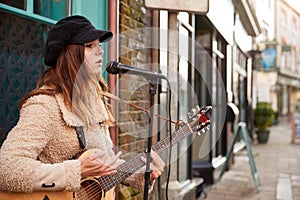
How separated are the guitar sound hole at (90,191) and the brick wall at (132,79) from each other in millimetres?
1190

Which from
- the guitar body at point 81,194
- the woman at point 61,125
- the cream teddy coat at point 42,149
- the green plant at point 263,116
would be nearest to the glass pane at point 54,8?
the woman at point 61,125

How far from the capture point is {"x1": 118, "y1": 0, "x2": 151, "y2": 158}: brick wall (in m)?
2.84

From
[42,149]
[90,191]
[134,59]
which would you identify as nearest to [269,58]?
[134,59]

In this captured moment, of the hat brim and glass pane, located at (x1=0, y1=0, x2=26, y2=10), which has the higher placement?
glass pane, located at (x1=0, y1=0, x2=26, y2=10)

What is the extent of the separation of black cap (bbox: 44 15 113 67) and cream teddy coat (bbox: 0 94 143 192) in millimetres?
177

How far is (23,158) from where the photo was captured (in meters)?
1.28

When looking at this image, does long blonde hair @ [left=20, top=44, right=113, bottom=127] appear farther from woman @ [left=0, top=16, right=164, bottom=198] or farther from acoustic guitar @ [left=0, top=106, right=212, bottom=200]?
acoustic guitar @ [left=0, top=106, right=212, bottom=200]

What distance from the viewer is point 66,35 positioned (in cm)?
144

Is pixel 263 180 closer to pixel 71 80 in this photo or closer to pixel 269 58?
pixel 71 80

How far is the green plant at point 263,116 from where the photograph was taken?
10.7m

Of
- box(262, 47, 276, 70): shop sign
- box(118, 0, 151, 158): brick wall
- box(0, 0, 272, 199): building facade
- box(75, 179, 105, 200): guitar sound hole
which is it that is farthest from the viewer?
box(262, 47, 276, 70): shop sign

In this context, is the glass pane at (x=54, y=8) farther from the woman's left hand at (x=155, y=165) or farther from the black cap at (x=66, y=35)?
the woman's left hand at (x=155, y=165)

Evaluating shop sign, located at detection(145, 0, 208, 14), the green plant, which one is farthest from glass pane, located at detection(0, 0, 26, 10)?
the green plant

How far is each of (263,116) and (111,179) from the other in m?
9.86
